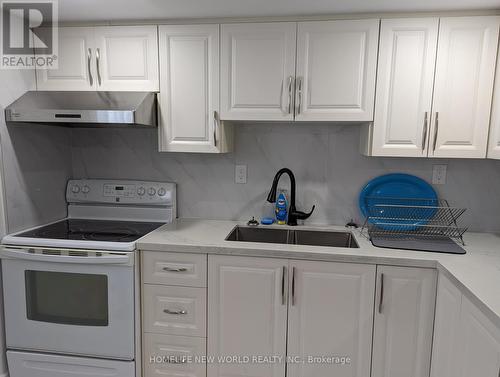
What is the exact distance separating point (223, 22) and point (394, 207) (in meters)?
1.48

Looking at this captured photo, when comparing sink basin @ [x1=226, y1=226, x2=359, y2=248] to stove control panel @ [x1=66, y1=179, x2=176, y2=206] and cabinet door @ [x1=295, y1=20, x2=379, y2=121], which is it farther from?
cabinet door @ [x1=295, y1=20, x2=379, y2=121]

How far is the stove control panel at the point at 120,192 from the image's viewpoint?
2258 mm

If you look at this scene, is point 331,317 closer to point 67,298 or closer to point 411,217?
point 411,217

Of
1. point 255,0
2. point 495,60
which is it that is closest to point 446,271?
point 495,60

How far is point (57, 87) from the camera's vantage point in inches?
78.5

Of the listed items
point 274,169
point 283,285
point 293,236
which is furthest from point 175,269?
point 274,169

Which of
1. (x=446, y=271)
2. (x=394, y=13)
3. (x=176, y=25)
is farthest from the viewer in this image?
(x=176, y=25)

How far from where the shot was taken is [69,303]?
5.98 ft

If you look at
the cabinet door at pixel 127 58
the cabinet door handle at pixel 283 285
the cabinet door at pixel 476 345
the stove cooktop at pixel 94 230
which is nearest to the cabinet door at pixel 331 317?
the cabinet door handle at pixel 283 285

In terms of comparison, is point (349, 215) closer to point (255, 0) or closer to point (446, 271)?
point (446, 271)

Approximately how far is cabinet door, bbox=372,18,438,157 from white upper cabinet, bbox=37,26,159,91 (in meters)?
1.25

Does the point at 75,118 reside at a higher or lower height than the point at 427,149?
higher

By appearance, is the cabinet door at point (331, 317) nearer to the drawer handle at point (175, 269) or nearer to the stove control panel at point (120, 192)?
the drawer handle at point (175, 269)

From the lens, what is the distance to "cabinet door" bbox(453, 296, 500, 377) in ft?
3.61
